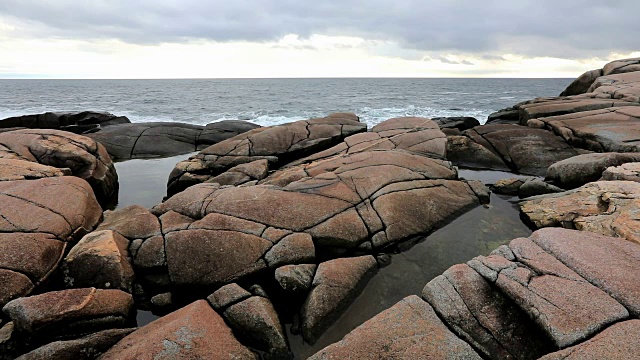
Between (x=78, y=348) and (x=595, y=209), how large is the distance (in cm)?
833

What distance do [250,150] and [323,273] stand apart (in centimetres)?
784

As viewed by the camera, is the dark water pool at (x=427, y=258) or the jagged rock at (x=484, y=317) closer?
the jagged rock at (x=484, y=317)

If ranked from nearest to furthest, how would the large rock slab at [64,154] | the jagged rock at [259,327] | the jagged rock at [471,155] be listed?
1. the jagged rock at [259,327]
2. the large rock slab at [64,154]
3. the jagged rock at [471,155]

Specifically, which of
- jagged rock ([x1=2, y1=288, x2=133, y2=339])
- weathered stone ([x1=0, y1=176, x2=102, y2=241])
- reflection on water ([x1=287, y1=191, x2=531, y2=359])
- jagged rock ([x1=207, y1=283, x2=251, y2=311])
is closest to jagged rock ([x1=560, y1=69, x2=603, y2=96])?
reflection on water ([x1=287, y1=191, x2=531, y2=359])

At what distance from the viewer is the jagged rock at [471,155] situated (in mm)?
12117

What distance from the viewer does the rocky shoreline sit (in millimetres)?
3965

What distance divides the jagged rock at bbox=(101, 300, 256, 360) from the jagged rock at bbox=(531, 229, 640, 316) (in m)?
4.23

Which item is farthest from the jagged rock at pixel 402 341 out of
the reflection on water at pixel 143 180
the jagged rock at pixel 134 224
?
the reflection on water at pixel 143 180

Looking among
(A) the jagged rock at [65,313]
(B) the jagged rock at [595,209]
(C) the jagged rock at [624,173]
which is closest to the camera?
(A) the jagged rock at [65,313]

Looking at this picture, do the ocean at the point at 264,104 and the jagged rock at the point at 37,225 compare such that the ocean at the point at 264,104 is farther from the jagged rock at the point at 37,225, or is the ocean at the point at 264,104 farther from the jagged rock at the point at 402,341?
the jagged rock at the point at 402,341

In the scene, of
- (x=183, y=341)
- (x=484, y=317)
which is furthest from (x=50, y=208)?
(x=484, y=317)

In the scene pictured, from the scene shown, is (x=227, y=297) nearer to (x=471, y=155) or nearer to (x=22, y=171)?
(x=22, y=171)

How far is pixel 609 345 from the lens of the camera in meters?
3.41

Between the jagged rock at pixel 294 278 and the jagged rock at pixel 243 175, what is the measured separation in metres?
4.96
